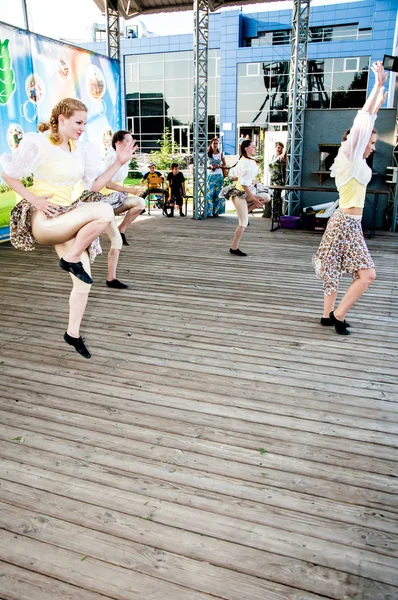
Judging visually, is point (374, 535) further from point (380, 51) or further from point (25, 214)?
point (380, 51)

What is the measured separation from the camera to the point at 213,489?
2221mm

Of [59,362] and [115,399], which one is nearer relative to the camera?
[115,399]

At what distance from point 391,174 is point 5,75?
7.32 m

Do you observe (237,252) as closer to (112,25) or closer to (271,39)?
(112,25)

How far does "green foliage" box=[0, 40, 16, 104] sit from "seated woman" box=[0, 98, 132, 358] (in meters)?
5.25

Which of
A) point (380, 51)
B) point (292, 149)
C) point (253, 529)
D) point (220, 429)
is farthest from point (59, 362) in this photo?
point (380, 51)

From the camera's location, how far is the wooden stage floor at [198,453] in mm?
1779

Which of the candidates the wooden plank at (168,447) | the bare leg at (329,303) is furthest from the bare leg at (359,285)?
the wooden plank at (168,447)

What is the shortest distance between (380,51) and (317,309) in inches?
1051

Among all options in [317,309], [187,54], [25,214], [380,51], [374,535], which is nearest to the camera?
[374,535]

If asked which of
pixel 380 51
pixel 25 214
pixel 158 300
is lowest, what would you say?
pixel 158 300

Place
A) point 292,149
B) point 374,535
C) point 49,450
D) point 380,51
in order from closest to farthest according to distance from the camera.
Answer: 1. point 374,535
2. point 49,450
3. point 292,149
4. point 380,51

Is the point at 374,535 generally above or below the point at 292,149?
below

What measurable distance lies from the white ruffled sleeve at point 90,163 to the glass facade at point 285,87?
86.6ft
